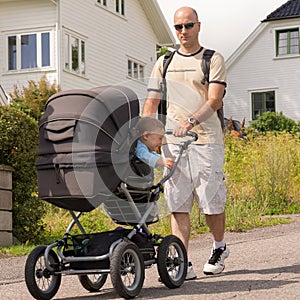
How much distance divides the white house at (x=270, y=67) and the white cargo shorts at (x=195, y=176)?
118 ft

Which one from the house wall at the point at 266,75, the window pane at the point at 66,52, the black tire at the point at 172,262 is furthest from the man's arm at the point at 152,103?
the house wall at the point at 266,75

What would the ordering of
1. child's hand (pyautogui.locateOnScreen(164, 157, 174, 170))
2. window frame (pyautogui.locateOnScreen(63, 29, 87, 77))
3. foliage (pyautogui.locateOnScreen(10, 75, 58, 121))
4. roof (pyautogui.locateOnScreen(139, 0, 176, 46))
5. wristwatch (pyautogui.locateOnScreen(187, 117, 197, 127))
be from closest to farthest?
child's hand (pyautogui.locateOnScreen(164, 157, 174, 170)), wristwatch (pyautogui.locateOnScreen(187, 117, 197, 127)), foliage (pyautogui.locateOnScreen(10, 75, 58, 121)), window frame (pyautogui.locateOnScreen(63, 29, 87, 77)), roof (pyautogui.locateOnScreen(139, 0, 176, 46))

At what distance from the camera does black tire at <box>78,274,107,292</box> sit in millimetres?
7230

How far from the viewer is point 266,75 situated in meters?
44.3

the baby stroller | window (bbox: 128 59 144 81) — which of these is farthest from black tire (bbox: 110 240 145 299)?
window (bbox: 128 59 144 81)

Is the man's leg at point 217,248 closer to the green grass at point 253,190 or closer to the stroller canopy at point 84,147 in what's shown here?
the stroller canopy at point 84,147

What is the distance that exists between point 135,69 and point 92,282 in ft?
95.1

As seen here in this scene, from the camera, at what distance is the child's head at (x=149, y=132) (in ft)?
23.3

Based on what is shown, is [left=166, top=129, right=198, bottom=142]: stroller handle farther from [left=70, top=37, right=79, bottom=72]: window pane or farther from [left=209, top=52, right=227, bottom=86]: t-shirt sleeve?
[left=70, top=37, right=79, bottom=72]: window pane

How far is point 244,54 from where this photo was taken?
44.6 meters

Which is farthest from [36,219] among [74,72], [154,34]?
[154,34]

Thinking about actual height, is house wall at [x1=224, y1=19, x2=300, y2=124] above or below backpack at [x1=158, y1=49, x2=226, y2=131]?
above

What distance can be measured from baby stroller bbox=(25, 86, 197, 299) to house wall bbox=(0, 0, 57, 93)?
2280 centimetres

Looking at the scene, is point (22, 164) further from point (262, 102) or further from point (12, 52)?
point (262, 102)
